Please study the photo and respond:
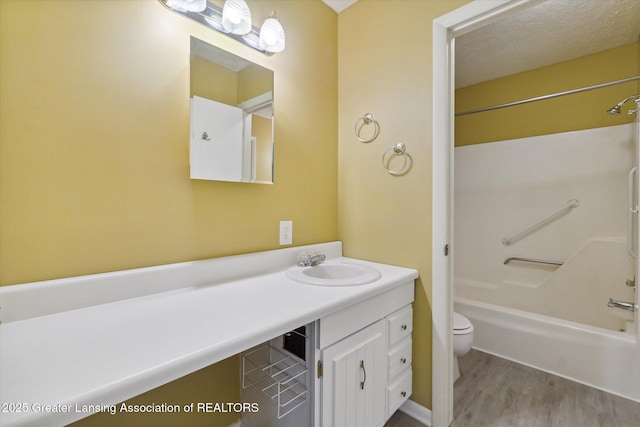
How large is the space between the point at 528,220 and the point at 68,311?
3.07 m

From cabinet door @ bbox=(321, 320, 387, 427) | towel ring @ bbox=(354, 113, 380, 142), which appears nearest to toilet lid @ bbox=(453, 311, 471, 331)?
cabinet door @ bbox=(321, 320, 387, 427)

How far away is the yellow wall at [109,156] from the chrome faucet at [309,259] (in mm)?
205

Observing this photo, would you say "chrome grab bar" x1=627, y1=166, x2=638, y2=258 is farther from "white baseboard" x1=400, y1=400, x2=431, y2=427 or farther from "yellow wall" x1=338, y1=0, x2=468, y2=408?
"white baseboard" x1=400, y1=400, x2=431, y2=427

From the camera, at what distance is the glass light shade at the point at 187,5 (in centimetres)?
105

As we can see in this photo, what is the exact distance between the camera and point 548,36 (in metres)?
1.96

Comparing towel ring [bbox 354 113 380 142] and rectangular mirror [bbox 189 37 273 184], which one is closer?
rectangular mirror [bbox 189 37 273 184]

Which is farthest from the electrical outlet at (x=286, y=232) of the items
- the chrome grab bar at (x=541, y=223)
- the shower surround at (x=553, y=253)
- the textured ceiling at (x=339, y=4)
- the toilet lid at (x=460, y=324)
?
the chrome grab bar at (x=541, y=223)

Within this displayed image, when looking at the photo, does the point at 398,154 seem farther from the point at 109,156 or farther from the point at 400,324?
the point at 109,156

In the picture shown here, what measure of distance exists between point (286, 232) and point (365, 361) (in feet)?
2.40

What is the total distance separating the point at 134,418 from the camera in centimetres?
102

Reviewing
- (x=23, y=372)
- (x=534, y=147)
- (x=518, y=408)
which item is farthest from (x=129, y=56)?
(x=534, y=147)

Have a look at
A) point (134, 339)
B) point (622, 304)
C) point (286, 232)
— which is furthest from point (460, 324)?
point (134, 339)

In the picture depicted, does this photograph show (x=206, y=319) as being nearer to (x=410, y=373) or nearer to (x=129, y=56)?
(x=129, y=56)

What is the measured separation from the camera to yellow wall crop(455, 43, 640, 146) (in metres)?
2.07
